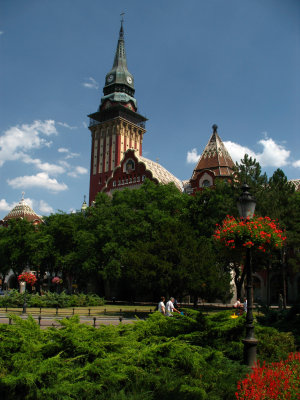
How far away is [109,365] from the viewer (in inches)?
269

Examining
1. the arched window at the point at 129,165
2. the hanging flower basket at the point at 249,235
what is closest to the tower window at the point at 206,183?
the arched window at the point at 129,165

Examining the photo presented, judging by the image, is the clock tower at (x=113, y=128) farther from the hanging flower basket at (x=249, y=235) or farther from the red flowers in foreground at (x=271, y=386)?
the red flowers in foreground at (x=271, y=386)

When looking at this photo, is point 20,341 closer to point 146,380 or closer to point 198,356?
point 146,380

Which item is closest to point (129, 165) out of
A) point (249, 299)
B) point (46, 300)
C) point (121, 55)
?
point (46, 300)

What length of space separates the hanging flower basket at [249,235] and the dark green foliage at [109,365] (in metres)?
2.18

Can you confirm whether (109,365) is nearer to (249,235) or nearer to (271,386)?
(271,386)

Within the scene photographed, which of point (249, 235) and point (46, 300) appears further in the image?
point (46, 300)

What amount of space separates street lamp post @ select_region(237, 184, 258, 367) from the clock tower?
53.8 meters

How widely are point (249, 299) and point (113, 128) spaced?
197 feet

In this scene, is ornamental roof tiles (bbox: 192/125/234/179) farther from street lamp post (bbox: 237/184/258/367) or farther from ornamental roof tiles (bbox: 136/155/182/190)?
street lamp post (bbox: 237/184/258/367)

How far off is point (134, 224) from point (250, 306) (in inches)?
1158

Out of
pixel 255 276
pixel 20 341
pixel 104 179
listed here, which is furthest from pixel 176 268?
pixel 104 179

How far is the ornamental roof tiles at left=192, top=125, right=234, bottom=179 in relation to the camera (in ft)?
158

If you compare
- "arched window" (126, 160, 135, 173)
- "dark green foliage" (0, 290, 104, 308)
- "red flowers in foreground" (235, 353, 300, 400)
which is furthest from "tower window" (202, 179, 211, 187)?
"red flowers in foreground" (235, 353, 300, 400)
